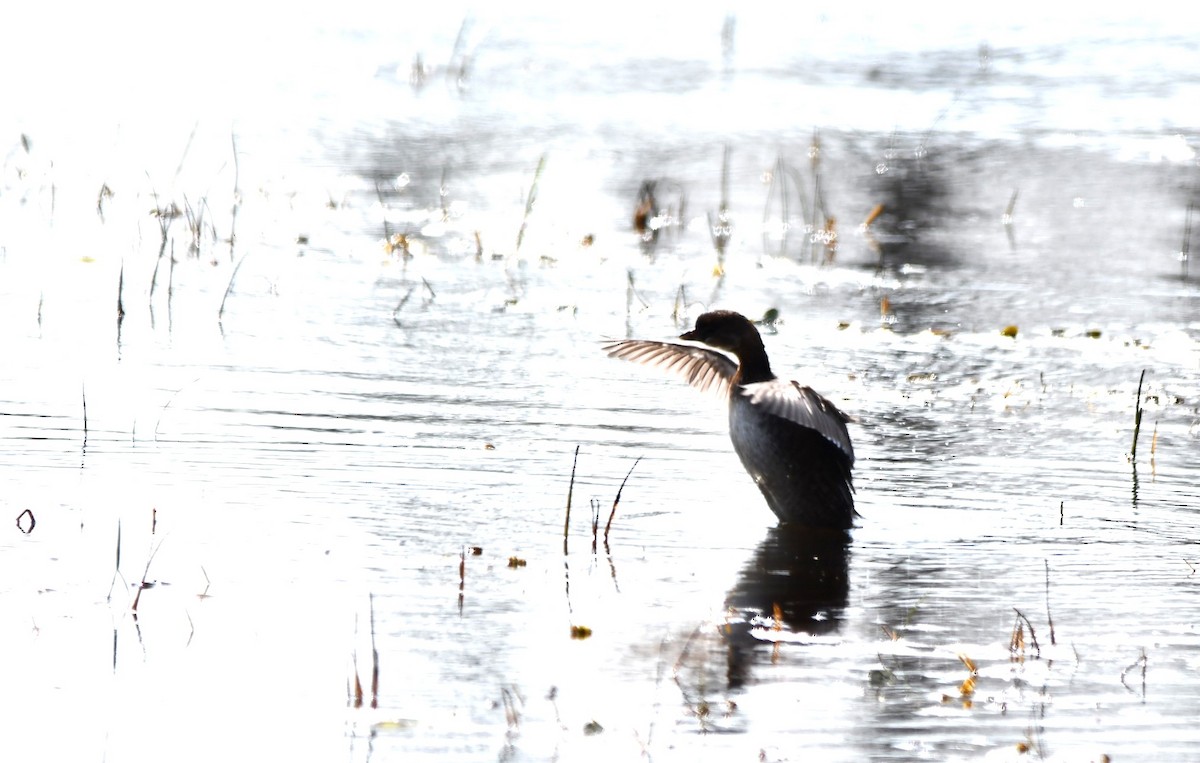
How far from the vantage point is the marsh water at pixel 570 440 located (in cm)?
468

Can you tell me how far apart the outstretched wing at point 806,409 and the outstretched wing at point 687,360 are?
0.78 meters

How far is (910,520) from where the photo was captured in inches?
264

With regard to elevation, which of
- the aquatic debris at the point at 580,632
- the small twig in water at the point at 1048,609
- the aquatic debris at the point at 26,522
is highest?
the aquatic debris at the point at 26,522

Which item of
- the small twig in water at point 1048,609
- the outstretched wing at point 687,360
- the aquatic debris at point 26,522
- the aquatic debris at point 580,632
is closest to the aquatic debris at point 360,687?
the aquatic debris at point 580,632

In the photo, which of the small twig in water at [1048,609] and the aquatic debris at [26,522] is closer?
the small twig in water at [1048,609]

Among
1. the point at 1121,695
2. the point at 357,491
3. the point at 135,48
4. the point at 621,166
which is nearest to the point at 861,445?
the point at 357,491

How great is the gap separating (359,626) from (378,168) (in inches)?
411

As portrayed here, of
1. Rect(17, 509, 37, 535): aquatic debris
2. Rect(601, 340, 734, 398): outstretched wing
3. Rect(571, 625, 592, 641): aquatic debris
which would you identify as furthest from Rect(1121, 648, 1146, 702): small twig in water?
Rect(17, 509, 37, 535): aquatic debris

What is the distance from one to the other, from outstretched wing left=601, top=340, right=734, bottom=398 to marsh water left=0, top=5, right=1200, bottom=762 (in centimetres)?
29

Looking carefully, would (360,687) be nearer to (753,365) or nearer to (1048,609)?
(1048,609)

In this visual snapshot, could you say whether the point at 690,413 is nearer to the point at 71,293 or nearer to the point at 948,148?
the point at 71,293

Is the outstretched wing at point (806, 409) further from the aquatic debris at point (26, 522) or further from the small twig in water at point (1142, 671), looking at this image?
the aquatic debris at point (26, 522)

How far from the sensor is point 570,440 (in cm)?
757

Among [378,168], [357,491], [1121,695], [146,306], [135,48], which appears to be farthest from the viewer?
[135,48]
